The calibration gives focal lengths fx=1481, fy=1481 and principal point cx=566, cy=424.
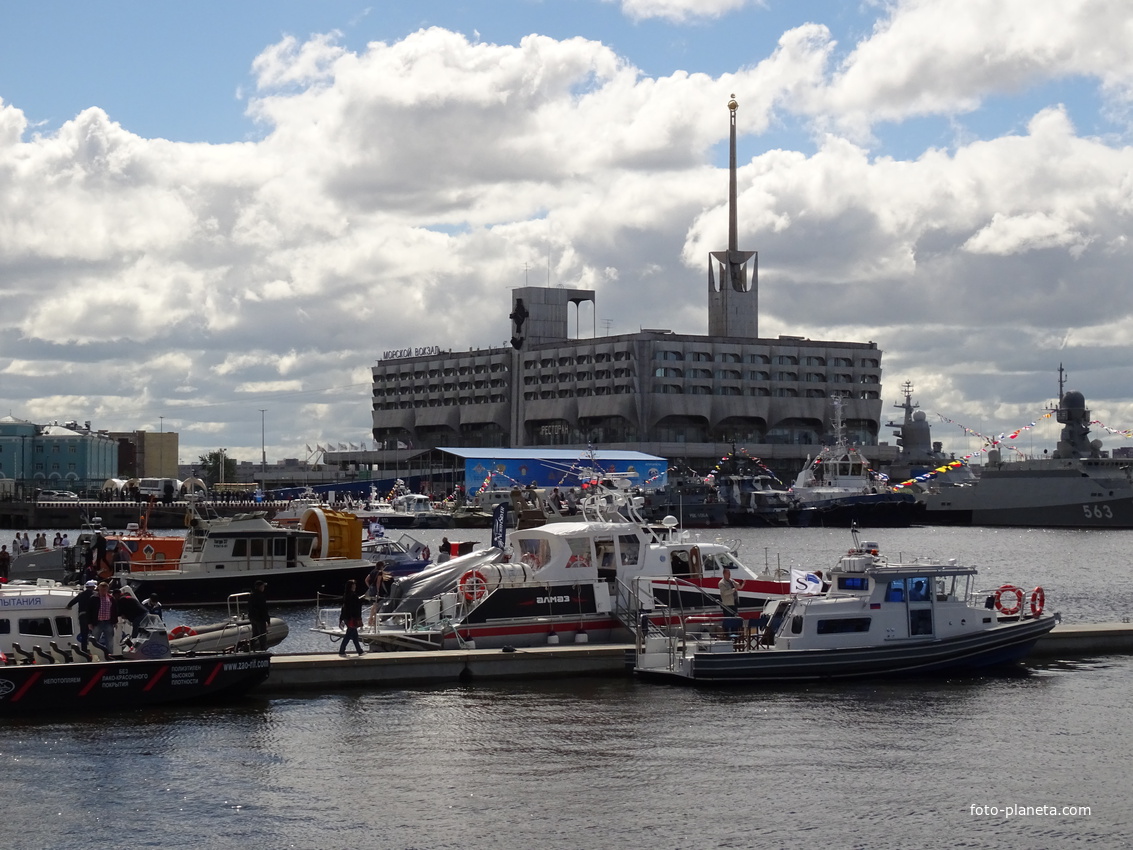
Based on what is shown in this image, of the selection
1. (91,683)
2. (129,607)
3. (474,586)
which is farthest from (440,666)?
(91,683)

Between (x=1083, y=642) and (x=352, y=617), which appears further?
(x=1083, y=642)

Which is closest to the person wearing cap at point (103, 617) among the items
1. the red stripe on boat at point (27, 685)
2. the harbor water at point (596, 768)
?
the red stripe on boat at point (27, 685)

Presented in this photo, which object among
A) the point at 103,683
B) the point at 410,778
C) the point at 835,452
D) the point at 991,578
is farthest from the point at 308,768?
the point at 835,452

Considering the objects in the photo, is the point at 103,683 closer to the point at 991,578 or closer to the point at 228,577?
the point at 228,577

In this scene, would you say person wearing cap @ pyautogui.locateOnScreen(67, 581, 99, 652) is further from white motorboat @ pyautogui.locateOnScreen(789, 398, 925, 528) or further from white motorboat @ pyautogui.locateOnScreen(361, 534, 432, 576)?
white motorboat @ pyautogui.locateOnScreen(789, 398, 925, 528)

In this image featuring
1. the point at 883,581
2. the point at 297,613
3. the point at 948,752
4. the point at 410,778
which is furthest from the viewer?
the point at 297,613

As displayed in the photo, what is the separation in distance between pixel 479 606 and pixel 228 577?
19.6 metres

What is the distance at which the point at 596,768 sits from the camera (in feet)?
83.2

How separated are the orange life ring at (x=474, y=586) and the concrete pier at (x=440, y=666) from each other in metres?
1.56

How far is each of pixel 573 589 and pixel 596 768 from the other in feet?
35.5

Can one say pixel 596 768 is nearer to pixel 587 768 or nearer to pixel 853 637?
pixel 587 768

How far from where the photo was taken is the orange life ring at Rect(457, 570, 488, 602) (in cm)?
3588

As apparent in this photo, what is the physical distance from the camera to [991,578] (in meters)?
71.8

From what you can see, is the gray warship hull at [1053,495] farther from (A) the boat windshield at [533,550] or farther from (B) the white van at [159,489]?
(A) the boat windshield at [533,550]
